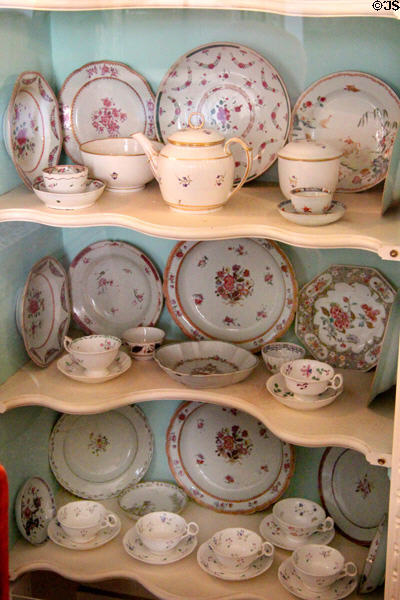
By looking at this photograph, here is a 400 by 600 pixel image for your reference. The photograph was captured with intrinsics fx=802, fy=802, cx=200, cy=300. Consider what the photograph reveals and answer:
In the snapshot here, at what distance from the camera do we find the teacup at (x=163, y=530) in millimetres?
1981

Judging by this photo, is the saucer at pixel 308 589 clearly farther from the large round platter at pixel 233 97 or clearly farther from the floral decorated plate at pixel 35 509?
the large round platter at pixel 233 97

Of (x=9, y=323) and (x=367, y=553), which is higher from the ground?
(x=9, y=323)

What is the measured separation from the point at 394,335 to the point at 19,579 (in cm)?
112

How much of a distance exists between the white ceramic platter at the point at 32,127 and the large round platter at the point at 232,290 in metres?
0.40

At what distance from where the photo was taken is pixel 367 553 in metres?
1.97

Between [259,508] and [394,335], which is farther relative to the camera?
[259,508]

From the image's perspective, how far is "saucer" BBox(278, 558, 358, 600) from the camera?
184cm

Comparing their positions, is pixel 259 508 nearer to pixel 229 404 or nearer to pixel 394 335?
pixel 229 404

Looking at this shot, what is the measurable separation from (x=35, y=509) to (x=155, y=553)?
34 centimetres

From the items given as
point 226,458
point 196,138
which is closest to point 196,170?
point 196,138

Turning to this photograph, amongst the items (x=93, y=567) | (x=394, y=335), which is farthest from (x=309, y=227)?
(x=93, y=567)

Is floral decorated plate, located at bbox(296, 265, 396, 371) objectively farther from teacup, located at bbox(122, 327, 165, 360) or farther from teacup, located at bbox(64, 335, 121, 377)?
teacup, located at bbox(64, 335, 121, 377)

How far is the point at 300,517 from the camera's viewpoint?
2.04 m

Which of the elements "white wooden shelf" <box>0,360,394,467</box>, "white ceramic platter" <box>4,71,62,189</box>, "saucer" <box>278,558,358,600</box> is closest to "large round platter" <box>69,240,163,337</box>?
"white wooden shelf" <box>0,360,394,467</box>
